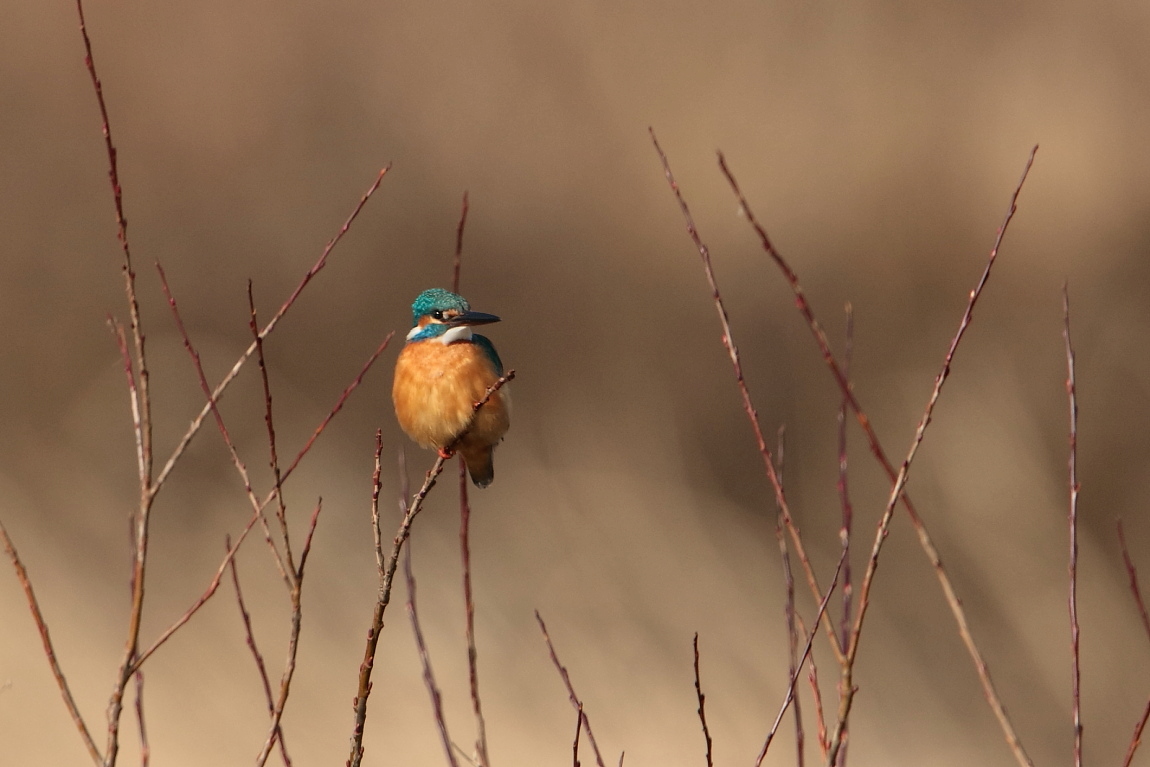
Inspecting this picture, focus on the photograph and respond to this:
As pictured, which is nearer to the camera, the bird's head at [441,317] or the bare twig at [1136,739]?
the bare twig at [1136,739]

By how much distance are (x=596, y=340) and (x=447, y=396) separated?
4.06m

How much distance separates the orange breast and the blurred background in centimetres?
364

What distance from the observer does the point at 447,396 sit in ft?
10.5

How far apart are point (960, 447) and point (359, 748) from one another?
614cm

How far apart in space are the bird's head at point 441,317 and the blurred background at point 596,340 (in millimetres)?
3434

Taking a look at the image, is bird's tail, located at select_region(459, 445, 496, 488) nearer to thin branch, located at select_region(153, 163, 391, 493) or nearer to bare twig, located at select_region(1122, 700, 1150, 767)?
thin branch, located at select_region(153, 163, 391, 493)

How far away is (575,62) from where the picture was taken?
663 cm

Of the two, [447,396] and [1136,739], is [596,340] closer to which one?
[447,396]

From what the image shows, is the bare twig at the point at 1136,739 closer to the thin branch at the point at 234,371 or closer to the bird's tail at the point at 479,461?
the thin branch at the point at 234,371

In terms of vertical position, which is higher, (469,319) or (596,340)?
(596,340)

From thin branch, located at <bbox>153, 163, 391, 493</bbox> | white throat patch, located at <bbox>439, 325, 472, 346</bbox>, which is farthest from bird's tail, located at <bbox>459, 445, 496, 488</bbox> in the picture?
thin branch, located at <bbox>153, 163, 391, 493</bbox>

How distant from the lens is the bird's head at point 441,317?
3334 mm

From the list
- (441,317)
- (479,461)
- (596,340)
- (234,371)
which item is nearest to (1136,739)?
(234,371)

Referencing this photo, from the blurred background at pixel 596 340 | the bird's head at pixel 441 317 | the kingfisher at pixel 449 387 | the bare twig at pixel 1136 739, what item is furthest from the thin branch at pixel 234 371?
the blurred background at pixel 596 340
